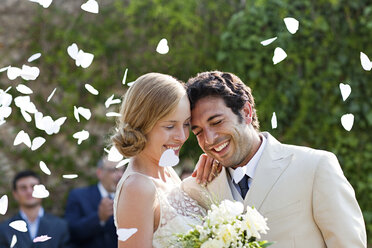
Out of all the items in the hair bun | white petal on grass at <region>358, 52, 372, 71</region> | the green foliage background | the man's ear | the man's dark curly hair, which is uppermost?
white petal on grass at <region>358, 52, 372, 71</region>

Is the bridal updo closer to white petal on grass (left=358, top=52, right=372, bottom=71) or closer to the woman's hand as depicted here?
the woman's hand

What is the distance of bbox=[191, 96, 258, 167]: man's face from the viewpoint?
3.60m

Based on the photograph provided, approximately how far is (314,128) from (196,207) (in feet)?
11.6

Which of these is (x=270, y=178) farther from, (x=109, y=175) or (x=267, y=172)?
(x=109, y=175)

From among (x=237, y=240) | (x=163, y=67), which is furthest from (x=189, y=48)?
(x=237, y=240)

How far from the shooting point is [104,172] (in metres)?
6.74

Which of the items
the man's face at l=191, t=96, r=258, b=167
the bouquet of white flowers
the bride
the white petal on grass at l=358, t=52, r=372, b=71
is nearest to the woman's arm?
the bride

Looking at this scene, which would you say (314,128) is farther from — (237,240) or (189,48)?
(237,240)

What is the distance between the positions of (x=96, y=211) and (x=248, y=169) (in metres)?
3.29

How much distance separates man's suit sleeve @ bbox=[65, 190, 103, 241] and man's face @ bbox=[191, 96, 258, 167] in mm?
3027

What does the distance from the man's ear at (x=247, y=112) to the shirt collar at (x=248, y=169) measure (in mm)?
151

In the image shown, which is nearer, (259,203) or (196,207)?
(259,203)

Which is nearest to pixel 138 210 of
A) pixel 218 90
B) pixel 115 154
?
pixel 115 154

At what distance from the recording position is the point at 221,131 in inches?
142
